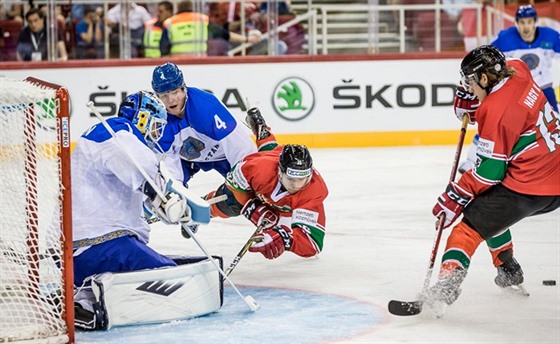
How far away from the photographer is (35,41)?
9.33 meters

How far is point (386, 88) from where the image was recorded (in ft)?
32.2

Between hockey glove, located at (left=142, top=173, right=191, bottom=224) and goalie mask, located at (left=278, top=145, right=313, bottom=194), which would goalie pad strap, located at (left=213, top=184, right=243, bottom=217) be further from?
hockey glove, located at (left=142, top=173, right=191, bottom=224)

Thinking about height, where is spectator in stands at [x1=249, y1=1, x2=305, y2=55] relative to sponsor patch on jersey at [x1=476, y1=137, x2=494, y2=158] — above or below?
above

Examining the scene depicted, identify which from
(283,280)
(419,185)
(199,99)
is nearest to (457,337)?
(283,280)

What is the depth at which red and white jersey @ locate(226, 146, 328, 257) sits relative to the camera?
15.1ft

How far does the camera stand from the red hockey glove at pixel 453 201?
13.2 feet

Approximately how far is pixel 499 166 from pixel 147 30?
600 cm

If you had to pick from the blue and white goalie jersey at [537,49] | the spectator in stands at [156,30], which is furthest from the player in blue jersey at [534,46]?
the spectator in stands at [156,30]

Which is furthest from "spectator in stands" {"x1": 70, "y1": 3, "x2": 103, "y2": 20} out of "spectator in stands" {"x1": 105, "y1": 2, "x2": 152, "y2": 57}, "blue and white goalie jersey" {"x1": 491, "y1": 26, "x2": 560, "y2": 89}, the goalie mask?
the goalie mask

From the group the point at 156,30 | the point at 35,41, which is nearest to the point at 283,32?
the point at 156,30

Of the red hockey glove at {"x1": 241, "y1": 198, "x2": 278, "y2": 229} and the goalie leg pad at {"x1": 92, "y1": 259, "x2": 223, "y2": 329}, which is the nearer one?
the goalie leg pad at {"x1": 92, "y1": 259, "x2": 223, "y2": 329}

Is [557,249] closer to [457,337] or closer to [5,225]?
[457,337]

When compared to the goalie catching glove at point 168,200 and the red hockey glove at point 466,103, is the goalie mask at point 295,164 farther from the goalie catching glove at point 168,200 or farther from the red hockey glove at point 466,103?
the goalie catching glove at point 168,200

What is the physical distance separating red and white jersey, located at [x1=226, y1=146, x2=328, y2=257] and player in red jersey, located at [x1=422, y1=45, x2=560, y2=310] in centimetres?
67
